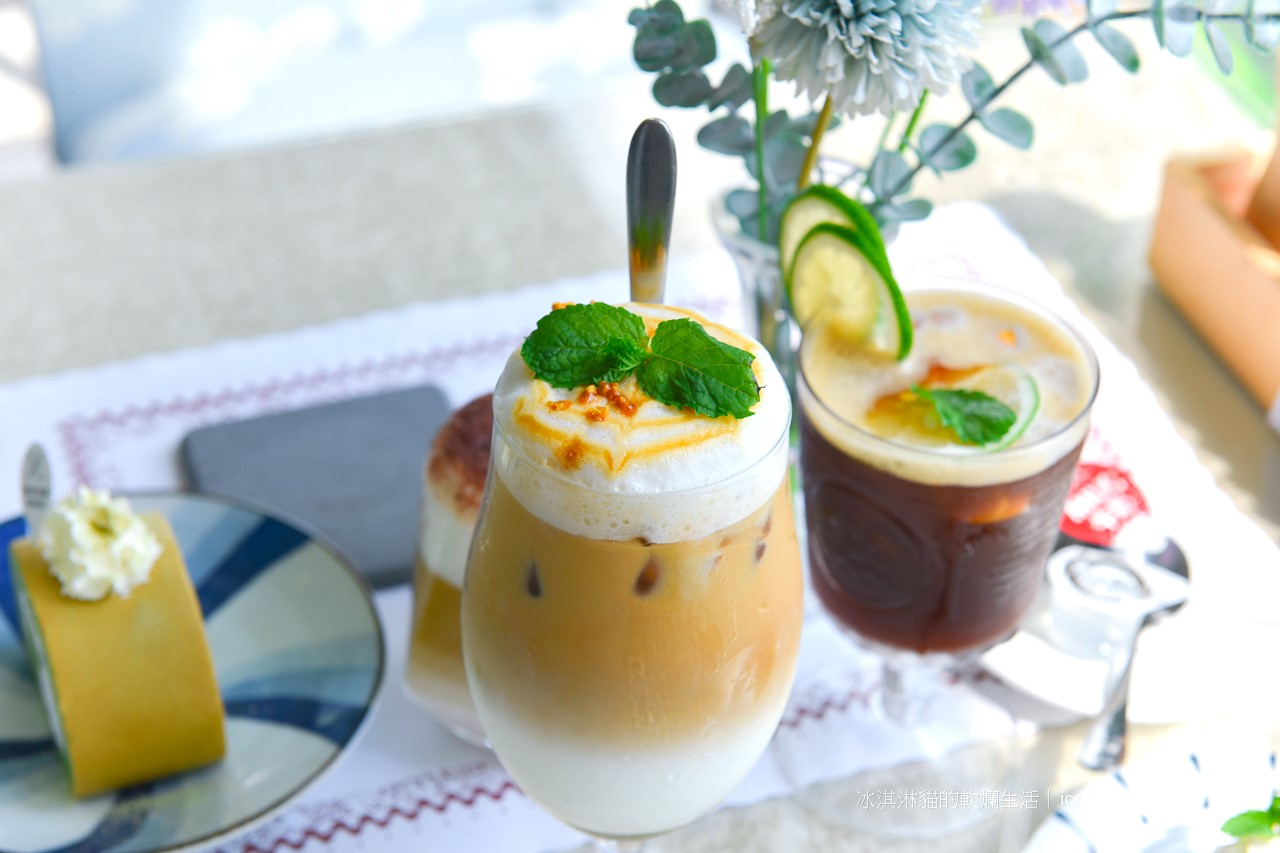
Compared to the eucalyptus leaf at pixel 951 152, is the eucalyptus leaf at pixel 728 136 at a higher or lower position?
higher

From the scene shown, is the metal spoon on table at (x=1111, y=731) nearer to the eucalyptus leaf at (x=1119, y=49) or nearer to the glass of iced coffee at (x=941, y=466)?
the glass of iced coffee at (x=941, y=466)

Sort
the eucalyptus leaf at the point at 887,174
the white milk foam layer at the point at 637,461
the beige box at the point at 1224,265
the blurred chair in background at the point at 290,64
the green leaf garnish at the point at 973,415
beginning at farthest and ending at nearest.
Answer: the blurred chair in background at the point at 290,64, the beige box at the point at 1224,265, the eucalyptus leaf at the point at 887,174, the green leaf garnish at the point at 973,415, the white milk foam layer at the point at 637,461

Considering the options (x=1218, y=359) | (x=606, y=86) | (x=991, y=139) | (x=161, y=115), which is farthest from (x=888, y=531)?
(x=161, y=115)

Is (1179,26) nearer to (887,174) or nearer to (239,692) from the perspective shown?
(887,174)

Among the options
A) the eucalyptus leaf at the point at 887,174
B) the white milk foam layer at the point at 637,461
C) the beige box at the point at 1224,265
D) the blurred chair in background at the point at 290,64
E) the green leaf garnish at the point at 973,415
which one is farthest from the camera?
the blurred chair in background at the point at 290,64

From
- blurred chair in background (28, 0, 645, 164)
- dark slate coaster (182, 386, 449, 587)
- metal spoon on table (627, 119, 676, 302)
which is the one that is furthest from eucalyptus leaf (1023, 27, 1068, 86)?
blurred chair in background (28, 0, 645, 164)

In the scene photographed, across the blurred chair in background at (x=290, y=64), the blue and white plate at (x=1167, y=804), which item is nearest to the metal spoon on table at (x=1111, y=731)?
the blue and white plate at (x=1167, y=804)
